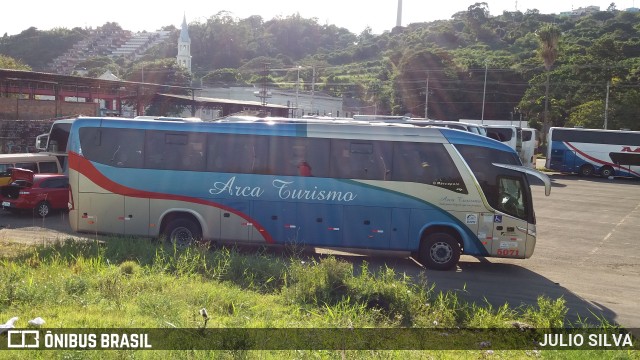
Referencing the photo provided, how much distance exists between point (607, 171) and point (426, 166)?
103 feet

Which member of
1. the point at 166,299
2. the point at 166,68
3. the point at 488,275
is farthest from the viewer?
the point at 166,68

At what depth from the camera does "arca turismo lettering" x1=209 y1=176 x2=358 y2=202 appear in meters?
13.0

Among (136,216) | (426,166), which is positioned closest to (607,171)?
(426,166)

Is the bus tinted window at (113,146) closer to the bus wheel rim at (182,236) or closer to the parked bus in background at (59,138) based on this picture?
the bus wheel rim at (182,236)

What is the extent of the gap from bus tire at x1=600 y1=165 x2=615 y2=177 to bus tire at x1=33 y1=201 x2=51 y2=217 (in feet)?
114

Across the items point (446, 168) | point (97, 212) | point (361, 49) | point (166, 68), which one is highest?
point (361, 49)

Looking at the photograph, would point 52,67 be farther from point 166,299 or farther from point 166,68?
point 166,299

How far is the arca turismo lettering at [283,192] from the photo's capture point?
42.7 ft

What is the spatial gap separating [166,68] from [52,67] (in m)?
57.6

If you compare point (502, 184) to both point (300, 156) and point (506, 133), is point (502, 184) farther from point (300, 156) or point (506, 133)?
point (506, 133)

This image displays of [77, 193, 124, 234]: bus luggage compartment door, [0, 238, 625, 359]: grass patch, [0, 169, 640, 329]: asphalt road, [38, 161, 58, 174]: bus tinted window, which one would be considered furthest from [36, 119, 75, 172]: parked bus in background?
[0, 238, 625, 359]: grass patch

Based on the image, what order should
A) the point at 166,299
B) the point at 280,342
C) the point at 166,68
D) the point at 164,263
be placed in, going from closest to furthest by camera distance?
the point at 280,342 → the point at 166,299 → the point at 164,263 → the point at 166,68

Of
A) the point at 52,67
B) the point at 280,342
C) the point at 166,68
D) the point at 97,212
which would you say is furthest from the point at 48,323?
the point at 52,67

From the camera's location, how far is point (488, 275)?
12516mm
